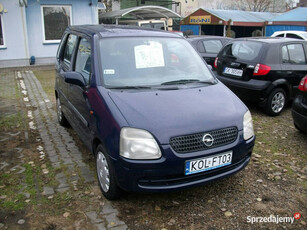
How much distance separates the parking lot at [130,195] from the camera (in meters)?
3.14

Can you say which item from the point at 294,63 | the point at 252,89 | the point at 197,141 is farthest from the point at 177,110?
the point at 294,63

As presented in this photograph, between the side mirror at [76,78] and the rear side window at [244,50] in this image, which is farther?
the rear side window at [244,50]

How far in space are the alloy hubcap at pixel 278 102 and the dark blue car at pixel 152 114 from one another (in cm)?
300

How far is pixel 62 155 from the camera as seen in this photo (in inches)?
186

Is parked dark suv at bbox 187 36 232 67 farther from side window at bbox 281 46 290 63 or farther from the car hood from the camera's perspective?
the car hood

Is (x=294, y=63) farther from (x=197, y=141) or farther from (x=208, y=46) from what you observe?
(x=197, y=141)

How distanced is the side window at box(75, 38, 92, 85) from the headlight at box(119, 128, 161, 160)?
1.27 meters

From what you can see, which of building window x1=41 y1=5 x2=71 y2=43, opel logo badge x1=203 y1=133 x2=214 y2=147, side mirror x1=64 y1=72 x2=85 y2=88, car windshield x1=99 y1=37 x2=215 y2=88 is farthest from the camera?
building window x1=41 y1=5 x2=71 y2=43

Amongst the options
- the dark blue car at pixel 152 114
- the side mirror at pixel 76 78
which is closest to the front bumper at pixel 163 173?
the dark blue car at pixel 152 114

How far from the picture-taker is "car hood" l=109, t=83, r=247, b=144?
3023 millimetres

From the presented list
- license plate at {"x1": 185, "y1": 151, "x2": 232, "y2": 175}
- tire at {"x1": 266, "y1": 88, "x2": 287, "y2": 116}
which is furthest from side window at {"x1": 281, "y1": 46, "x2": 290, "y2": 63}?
license plate at {"x1": 185, "y1": 151, "x2": 232, "y2": 175}

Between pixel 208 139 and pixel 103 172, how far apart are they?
123cm

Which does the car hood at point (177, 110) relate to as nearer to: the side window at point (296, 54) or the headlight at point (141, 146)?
the headlight at point (141, 146)

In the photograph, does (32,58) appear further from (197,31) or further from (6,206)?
(197,31)
